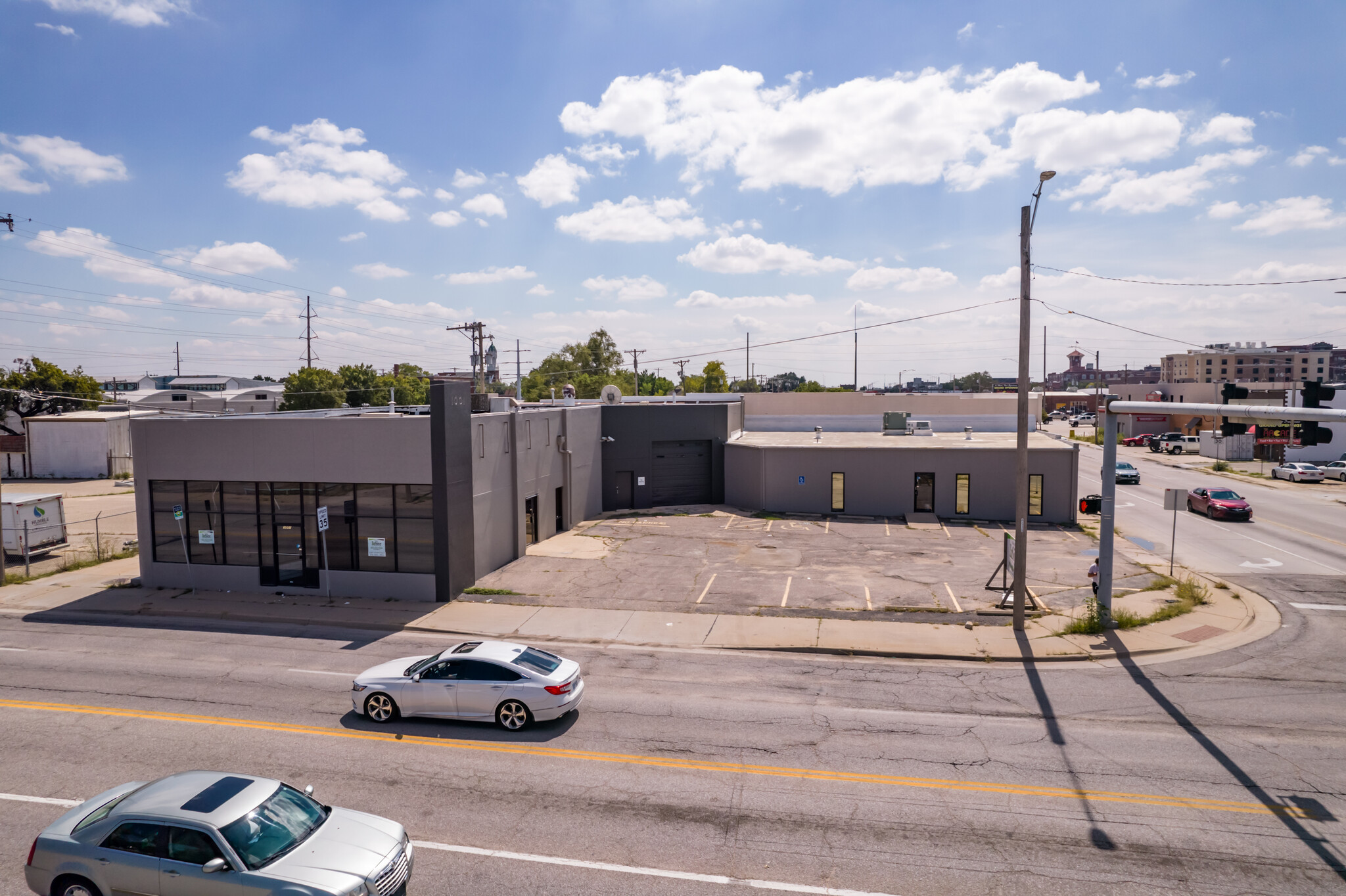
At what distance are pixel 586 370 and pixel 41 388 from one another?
2746 inches

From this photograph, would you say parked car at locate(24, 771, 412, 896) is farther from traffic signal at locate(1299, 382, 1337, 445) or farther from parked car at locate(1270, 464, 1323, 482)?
parked car at locate(1270, 464, 1323, 482)

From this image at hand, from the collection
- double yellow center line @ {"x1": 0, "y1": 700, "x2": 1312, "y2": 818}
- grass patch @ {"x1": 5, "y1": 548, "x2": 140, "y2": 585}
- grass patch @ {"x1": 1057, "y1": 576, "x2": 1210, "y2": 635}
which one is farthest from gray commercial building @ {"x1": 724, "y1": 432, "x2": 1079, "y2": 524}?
grass patch @ {"x1": 5, "y1": 548, "x2": 140, "y2": 585}

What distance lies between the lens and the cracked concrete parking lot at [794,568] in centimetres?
2091

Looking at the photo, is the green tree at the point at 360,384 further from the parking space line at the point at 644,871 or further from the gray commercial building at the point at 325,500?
the parking space line at the point at 644,871

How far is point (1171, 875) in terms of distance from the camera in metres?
8.52

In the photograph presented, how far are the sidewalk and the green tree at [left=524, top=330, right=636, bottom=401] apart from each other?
9094cm

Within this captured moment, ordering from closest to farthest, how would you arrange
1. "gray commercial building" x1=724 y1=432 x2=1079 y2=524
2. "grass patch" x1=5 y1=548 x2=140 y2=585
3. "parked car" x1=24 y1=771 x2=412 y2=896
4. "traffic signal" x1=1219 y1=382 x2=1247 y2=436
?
1. "parked car" x1=24 y1=771 x2=412 y2=896
2. "traffic signal" x1=1219 y1=382 x2=1247 y2=436
3. "grass patch" x1=5 y1=548 x2=140 y2=585
4. "gray commercial building" x1=724 y1=432 x2=1079 y2=524

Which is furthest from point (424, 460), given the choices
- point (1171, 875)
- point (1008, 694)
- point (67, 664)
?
point (1171, 875)

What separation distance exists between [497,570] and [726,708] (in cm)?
1323

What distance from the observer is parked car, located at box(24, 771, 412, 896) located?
730 centimetres

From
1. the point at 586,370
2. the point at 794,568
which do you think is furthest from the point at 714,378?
the point at 794,568

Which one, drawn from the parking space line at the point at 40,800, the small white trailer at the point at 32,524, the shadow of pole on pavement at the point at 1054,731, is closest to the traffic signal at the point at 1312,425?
the shadow of pole on pavement at the point at 1054,731

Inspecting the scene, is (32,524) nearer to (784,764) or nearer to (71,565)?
(71,565)

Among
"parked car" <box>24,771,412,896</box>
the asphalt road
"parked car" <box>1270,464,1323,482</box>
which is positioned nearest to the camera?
"parked car" <box>24,771,412,896</box>
